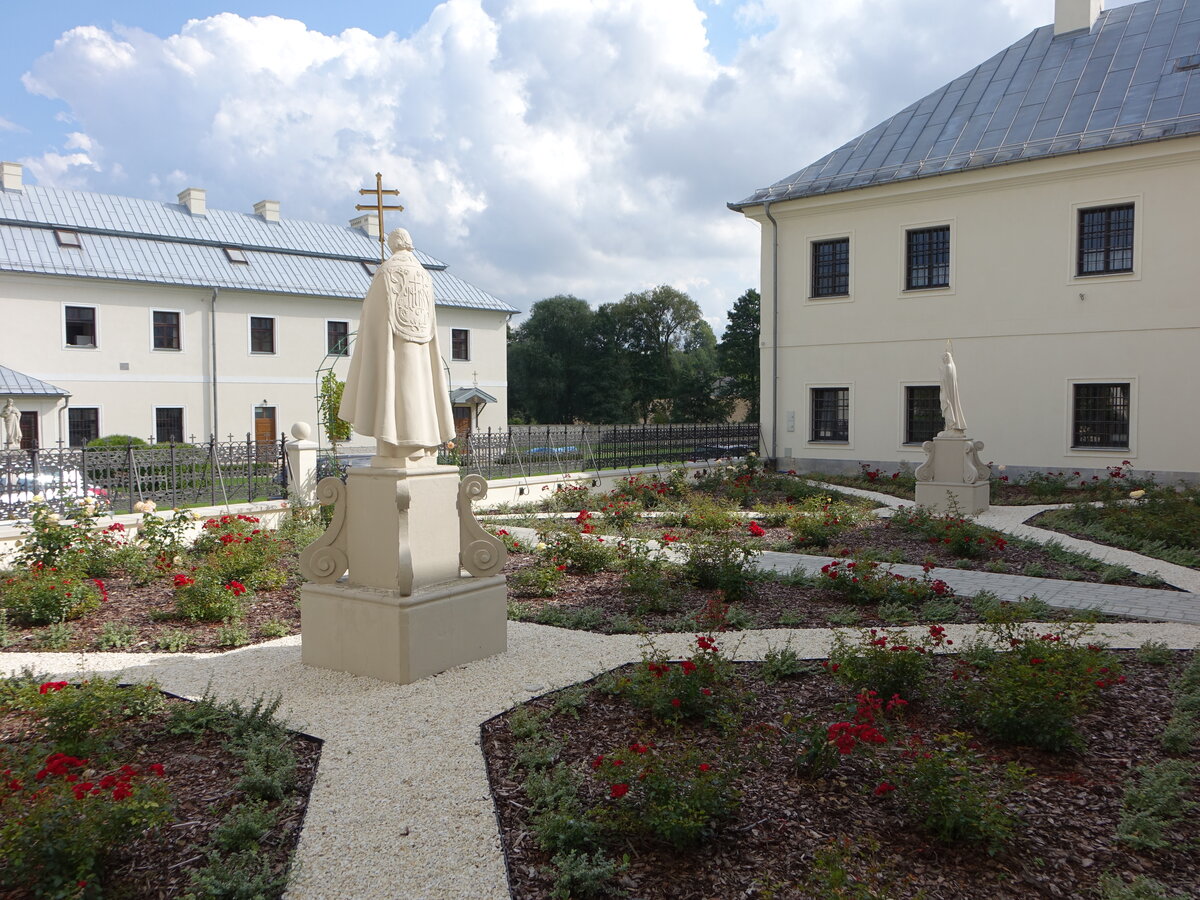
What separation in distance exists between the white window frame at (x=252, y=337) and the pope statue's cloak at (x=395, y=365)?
89.3ft

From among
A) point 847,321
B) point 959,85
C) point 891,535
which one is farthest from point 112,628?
point 959,85

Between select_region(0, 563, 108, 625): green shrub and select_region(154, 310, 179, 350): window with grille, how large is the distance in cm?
2367

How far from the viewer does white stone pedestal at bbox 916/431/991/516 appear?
15164 mm

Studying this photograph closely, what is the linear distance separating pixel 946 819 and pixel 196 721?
409 centimetres

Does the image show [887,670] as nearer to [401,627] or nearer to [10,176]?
[401,627]

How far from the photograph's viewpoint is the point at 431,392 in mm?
6426

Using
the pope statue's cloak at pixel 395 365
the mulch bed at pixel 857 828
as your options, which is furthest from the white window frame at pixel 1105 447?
the pope statue's cloak at pixel 395 365

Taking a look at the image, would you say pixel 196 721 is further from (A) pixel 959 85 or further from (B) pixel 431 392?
(A) pixel 959 85

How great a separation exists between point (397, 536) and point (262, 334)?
28261mm

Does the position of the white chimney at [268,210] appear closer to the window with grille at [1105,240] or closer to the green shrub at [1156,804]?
the window with grille at [1105,240]

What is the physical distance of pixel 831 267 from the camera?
22.0 metres

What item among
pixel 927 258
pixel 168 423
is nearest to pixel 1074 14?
pixel 927 258

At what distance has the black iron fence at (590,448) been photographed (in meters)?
17.0

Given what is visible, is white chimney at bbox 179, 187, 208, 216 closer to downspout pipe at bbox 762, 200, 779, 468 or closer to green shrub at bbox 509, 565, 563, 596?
downspout pipe at bbox 762, 200, 779, 468
